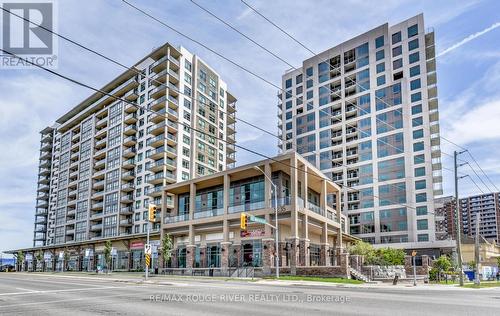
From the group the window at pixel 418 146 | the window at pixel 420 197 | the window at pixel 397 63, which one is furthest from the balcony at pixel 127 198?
the window at pixel 397 63

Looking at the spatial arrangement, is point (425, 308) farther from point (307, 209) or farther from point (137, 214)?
point (137, 214)

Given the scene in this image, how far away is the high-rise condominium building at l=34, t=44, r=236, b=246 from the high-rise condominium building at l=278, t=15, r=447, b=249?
20206 mm

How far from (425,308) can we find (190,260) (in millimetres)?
42525

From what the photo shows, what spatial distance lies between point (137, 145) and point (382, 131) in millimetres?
53357

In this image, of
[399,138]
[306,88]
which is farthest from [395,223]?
[306,88]

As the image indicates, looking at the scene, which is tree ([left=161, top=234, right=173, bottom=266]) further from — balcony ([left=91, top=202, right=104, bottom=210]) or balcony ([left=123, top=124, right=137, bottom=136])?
balcony ([left=91, top=202, right=104, bottom=210])

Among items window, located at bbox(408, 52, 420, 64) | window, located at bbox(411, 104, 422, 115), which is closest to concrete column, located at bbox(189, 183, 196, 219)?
window, located at bbox(411, 104, 422, 115)

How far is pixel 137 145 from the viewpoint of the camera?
9050 centimetres

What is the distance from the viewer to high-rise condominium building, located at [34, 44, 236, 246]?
85.2m

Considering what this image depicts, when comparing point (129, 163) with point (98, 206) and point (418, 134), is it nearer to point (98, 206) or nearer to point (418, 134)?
point (98, 206)

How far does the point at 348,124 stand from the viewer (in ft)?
325

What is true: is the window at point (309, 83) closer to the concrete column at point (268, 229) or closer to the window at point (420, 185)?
the window at point (420, 185)

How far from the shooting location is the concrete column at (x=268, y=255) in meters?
43.7

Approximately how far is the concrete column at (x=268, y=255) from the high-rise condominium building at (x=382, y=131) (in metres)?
45.0
